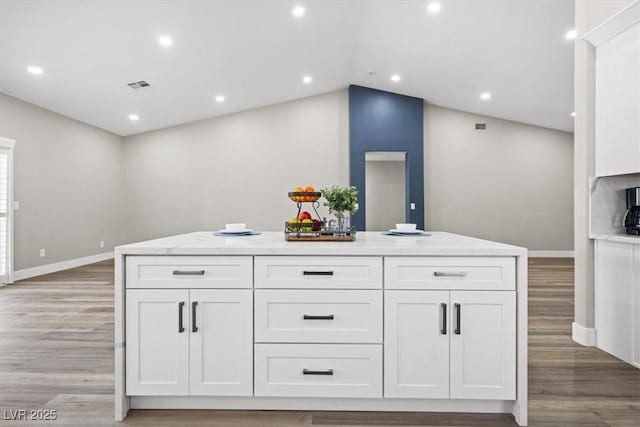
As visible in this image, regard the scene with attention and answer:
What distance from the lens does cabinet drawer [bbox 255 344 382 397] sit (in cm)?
192

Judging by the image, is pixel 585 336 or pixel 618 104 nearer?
pixel 618 104

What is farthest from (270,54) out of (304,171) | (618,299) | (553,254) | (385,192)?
(553,254)

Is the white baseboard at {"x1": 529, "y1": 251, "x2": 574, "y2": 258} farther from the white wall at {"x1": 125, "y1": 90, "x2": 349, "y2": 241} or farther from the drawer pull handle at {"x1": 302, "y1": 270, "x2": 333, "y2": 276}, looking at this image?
the drawer pull handle at {"x1": 302, "y1": 270, "x2": 333, "y2": 276}

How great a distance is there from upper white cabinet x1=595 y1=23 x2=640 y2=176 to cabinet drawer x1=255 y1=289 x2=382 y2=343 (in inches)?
81.6

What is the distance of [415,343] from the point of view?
A: 1898 millimetres

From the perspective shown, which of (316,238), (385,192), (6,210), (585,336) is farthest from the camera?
(385,192)

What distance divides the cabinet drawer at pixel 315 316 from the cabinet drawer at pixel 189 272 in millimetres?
130

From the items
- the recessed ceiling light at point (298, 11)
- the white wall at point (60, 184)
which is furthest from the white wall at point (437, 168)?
the recessed ceiling light at point (298, 11)

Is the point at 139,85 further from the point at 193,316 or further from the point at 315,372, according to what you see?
the point at 315,372

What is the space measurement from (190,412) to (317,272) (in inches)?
36.4

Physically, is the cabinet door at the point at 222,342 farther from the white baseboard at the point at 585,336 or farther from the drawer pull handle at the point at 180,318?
the white baseboard at the point at 585,336

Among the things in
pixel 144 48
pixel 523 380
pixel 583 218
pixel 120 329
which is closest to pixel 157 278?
pixel 120 329

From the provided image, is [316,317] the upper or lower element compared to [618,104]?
lower

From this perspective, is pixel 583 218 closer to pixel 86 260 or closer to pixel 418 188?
pixel 418 188
